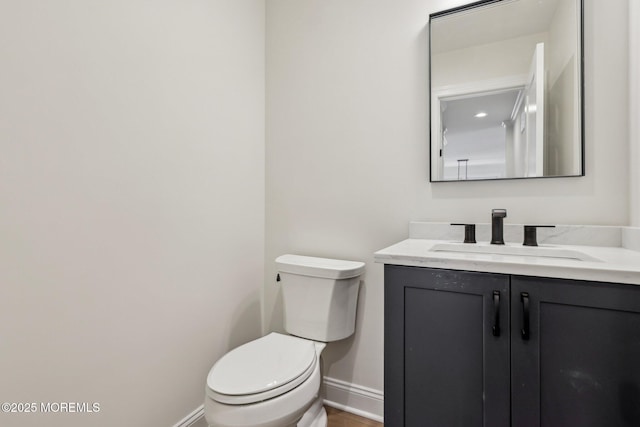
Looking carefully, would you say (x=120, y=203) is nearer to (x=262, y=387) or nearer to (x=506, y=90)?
(x=262, y=387)

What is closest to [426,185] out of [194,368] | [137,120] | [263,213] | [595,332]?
[595,332]

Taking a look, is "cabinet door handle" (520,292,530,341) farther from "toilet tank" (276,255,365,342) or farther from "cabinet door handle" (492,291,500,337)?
"toilet tank" (276,255,365,342)

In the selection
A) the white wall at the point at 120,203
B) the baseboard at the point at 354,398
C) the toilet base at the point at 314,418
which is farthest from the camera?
the baseboard at the point at 354,398

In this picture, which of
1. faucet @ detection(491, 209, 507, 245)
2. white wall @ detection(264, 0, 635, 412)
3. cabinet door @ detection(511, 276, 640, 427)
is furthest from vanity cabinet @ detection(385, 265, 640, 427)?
white wall @ detection(264, 0, 635, 412)

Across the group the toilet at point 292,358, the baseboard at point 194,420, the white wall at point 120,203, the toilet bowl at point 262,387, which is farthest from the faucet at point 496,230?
the baseboard at point 194,420

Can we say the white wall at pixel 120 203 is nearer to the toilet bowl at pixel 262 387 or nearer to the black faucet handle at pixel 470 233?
the toilet bowl at pixel 262 387

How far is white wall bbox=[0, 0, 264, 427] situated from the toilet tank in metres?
0.35

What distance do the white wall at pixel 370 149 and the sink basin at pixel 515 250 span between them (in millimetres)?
196

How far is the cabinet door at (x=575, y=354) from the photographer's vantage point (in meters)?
0.79

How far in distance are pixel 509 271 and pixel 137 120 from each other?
141cm

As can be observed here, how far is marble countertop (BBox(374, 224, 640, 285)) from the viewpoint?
31.4 inches

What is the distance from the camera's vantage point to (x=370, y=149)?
163 cm

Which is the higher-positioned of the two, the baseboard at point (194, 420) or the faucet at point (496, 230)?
the faucet at point (496, 230)

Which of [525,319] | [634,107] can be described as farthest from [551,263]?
[634,107]
